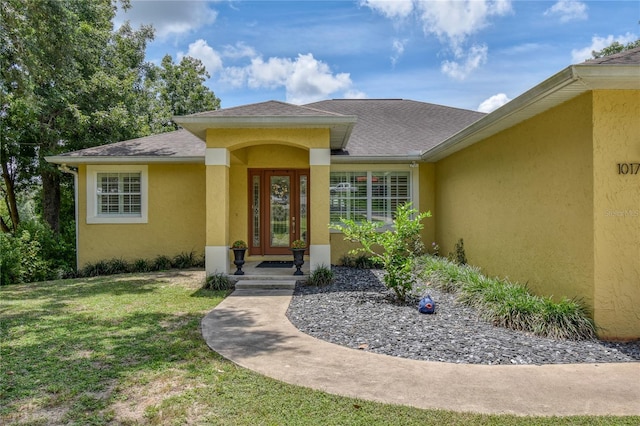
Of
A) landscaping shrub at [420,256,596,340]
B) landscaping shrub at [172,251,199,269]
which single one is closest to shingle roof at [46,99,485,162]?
landscaping shrub at [172,251,199,269]

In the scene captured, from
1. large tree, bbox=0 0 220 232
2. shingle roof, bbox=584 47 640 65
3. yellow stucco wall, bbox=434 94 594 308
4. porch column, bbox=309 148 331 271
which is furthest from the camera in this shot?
large tree, bbox=0 0 220 232

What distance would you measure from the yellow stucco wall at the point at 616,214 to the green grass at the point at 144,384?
2506mm

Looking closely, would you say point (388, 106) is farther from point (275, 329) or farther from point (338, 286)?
point (275, 329)

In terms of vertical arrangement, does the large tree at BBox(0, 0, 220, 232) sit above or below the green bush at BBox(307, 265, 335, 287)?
above

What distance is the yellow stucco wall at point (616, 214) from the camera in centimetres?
512

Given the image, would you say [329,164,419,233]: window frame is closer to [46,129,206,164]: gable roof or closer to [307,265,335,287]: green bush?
[307,265,335,287]: green bush

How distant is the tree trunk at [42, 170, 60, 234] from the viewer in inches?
655

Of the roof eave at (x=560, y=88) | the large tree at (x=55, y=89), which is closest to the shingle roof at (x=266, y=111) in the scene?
the roof eave at (x=560, y=88)

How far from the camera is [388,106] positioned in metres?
15.8

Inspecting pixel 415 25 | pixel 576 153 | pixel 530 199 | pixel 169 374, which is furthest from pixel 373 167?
pixel 169 374

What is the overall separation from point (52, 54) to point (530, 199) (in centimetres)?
1273

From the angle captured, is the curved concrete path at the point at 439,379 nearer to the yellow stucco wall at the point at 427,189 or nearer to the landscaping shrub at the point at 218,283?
the landscaping shrub at the point at 218,283

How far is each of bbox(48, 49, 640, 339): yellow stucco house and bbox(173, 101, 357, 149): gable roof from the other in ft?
0.13

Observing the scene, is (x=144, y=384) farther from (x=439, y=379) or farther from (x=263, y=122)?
(x=263, y=122)
